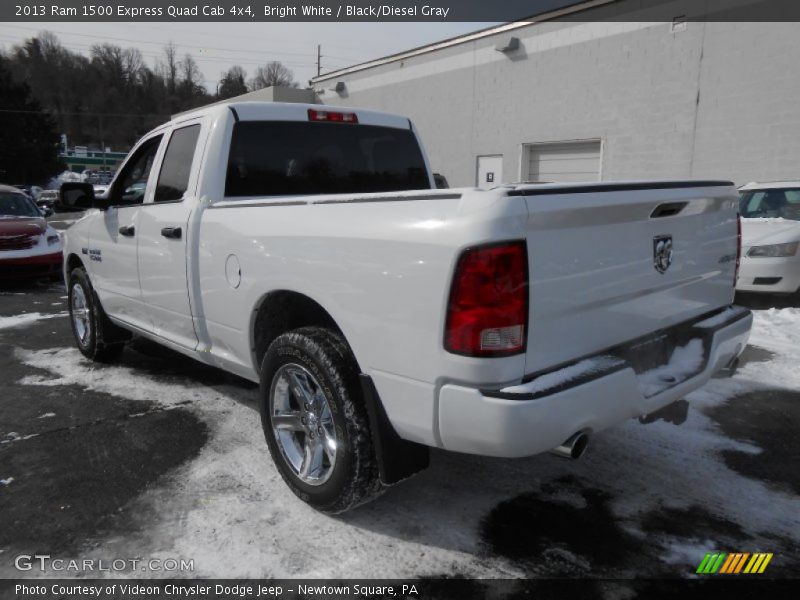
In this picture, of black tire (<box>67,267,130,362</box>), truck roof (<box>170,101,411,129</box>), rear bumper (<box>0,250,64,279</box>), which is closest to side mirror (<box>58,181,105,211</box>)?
black tire (<box>67,267,130,362</box>)

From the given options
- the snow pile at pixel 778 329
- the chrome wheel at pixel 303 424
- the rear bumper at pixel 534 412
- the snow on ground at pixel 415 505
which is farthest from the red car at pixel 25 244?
the snow pile at pixel 778 329

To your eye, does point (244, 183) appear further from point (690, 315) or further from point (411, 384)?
point (690, 315)

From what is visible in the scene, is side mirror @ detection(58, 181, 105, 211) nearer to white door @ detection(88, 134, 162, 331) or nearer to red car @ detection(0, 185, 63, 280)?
white door @ detection(88, 134, 162, 331)

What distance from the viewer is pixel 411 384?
2205mm

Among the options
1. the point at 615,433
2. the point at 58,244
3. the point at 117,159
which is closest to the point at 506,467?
the point at 615,433

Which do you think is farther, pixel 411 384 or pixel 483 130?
pixel 483 130

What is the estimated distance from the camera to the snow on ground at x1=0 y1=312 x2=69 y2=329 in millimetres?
7128

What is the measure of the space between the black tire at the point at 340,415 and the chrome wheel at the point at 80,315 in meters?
3.39

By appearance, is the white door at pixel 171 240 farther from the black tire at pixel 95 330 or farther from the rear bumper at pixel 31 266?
the rear bumper at pixel 31 266

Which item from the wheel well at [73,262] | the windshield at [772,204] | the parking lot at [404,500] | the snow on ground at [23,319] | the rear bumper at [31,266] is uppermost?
the windshield at [772,204]

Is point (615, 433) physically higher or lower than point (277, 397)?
lower

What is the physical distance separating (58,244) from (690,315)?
10758 mm

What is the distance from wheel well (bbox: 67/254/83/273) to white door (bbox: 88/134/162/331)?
2.19 feet

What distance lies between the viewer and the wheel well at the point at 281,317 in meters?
2.91
